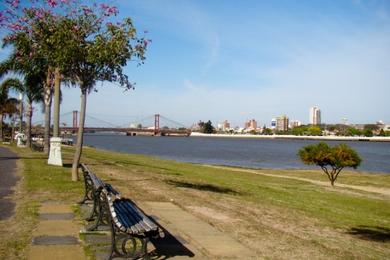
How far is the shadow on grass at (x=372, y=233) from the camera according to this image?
9.99 meters

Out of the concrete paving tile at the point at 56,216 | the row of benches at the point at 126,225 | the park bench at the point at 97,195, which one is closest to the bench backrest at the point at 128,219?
the row of benches at the point at 126,225

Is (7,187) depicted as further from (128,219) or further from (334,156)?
(334,156)

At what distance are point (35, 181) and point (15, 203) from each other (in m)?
3.27

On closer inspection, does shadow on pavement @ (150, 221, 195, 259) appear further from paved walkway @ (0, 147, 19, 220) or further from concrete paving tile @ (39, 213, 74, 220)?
paved walkway @ (0, 147, 19, 220)

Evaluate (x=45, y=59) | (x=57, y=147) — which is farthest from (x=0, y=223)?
(x=57, y=147)

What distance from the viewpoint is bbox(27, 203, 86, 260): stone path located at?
19.9 ft

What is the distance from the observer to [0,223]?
7.73 meters

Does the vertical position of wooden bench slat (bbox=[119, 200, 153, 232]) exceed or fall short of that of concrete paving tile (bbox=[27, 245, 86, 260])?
it exceeds it

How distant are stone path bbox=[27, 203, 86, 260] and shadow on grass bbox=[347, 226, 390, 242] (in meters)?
5.44

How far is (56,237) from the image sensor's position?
6895mm

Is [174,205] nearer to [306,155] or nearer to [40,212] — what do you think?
[40,212]

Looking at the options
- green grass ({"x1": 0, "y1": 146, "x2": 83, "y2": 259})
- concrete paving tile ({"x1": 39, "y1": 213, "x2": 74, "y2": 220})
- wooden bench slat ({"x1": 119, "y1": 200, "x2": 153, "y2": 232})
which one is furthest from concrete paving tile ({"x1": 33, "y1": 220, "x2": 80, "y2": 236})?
wooden bench slat ({"x1": 119, "y1": 200, "x2": 153, "y2": 232})

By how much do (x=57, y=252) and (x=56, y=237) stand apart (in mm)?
763

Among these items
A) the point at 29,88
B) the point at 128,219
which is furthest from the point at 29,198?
the point at 29,88
